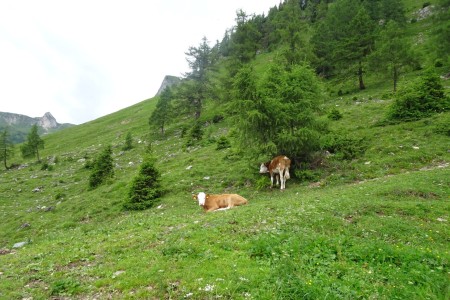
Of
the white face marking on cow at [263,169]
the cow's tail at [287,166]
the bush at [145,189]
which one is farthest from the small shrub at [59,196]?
the cow's tail at [287,166]

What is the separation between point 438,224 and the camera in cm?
1070

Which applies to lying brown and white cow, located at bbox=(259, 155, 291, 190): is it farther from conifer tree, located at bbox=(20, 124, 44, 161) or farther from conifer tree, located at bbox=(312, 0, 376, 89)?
conifer tree, located at bbox=(20, 124, 44, 161)

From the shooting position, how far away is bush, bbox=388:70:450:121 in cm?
2603

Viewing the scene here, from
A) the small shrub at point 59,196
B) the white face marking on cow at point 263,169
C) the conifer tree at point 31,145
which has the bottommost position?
the small shrub at point 59,196

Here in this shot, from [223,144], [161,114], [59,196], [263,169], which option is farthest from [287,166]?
[161,114]

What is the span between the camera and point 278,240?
9367mm

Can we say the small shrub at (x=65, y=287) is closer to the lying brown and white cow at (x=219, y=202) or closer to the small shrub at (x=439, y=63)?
the lying brown and white cow at (x=219, y=202)

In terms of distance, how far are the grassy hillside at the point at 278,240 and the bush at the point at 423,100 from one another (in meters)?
1.65

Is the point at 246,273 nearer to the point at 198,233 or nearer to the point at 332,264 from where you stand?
the point at 332,264

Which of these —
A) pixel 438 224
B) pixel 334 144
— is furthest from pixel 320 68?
pixel 438 224

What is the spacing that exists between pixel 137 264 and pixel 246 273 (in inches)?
A: 137

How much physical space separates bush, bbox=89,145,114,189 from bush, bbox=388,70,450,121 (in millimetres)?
29641

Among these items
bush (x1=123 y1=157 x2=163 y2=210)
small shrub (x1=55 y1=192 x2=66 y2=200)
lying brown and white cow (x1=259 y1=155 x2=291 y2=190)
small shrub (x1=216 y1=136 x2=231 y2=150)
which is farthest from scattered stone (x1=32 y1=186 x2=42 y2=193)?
lying brown and white cow (x1=259 y1=155 x2=291 y2=190)

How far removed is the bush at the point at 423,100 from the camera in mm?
26031
